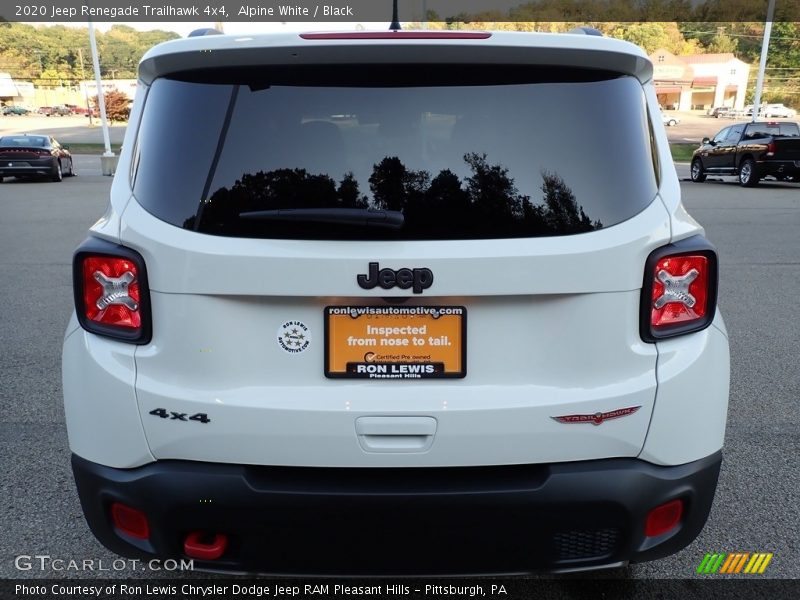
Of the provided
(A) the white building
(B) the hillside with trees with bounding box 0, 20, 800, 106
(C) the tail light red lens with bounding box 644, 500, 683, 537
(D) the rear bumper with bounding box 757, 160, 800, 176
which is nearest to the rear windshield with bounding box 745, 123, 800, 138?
(D) the rear bumper with bounding box 757, 160, 800, 176

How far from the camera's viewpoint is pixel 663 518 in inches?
81.6

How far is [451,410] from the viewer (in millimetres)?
1926

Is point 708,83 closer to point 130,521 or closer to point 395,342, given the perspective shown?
point 395,342

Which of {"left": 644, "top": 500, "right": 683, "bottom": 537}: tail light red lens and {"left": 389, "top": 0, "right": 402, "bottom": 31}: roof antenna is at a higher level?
{"left": 389, "top": 0, "right": 402, "bottom": 31}: roof antenna

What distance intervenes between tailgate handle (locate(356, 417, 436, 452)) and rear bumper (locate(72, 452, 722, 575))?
3.2 inches

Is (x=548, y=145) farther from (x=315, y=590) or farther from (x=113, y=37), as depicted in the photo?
(x=113, y=37)

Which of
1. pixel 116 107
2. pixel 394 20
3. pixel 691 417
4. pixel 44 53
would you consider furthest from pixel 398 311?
pixel 44 53

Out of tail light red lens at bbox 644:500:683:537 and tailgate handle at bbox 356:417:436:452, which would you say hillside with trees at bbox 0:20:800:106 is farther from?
tailgate handle at bbox 356:417:436:452

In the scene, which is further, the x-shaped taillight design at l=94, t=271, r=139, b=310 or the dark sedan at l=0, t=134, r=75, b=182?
the dark sedan at l=0, t=134, r=75, b=182

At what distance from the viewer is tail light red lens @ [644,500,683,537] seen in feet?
6.68

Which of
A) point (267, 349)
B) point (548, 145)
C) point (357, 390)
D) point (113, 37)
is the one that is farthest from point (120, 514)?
point (113, 37)

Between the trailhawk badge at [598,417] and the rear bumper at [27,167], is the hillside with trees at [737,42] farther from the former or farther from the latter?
the trailhawk badge at [598,417]

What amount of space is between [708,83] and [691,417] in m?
114

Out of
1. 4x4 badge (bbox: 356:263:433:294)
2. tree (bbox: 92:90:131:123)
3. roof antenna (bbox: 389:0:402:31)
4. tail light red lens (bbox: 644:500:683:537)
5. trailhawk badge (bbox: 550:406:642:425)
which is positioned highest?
roof antenna (bbox: 389:0:402:31)
